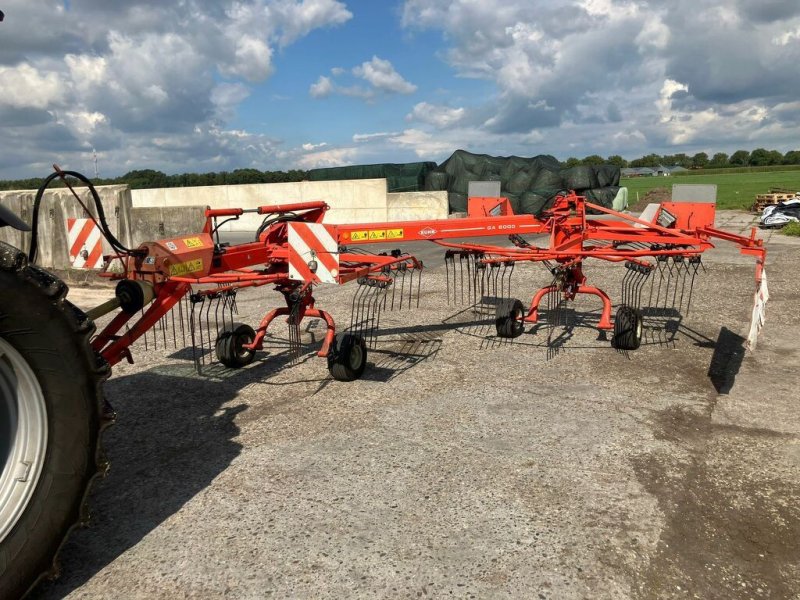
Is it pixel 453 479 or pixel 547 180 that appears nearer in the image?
pixel 453 479

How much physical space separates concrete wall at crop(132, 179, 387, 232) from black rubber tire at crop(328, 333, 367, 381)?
16.7 m

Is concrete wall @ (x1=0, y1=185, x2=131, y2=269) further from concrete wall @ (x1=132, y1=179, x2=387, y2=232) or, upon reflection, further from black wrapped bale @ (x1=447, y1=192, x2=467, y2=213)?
black wrapped bale @ (x1=447, y1=192, x2=467, y2=213)

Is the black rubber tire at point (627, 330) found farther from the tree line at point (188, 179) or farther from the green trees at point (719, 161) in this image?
the green trees at point (719, 161)

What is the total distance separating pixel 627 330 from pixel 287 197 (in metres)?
19.5

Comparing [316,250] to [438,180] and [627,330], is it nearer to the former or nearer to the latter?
[627,330]

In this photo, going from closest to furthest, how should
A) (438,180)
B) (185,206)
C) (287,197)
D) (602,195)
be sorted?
(185,206)
(602,195)
(287,197)
(438,180)

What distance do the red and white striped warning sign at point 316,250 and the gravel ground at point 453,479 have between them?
1.08 meters

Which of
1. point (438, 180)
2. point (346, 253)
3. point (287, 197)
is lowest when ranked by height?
point (346, 253)

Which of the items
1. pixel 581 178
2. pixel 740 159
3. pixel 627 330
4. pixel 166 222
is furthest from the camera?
pixel 740 159

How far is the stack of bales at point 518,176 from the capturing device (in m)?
23.3

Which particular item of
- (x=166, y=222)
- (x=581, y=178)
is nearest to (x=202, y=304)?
(x=166, y=222)

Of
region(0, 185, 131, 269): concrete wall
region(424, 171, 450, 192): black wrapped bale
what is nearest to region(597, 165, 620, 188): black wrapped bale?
region(424, 171, 450, 192): black wrapped bale

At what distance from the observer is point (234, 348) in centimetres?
590

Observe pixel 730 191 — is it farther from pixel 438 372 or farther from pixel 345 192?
pixel 438 372
